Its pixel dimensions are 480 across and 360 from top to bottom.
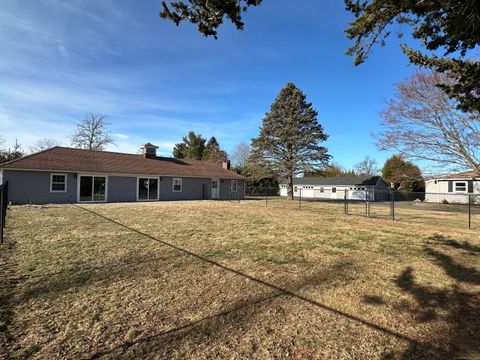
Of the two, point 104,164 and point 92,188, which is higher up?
point 104,164

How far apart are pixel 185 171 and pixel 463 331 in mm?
26081

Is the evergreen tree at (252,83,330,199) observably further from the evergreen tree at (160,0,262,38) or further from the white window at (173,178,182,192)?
the evergreen tree at (160,0,262,38)

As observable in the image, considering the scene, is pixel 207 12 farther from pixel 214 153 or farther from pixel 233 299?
pixel 214 153

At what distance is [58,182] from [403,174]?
24728 mm

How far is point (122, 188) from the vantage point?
23.3m

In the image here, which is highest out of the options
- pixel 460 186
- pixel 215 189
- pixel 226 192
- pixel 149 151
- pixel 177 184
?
pixel 149 151

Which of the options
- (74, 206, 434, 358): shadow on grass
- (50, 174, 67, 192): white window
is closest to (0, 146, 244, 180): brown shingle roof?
(50, 174, 67, 192): white window

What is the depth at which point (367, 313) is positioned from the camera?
3.98m

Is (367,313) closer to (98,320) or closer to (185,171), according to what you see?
(98,320)

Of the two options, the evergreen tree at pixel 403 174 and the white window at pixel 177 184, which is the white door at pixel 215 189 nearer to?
the white window at pixel 177 184

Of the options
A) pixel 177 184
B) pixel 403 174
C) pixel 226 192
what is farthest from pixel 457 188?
pixel 177 184

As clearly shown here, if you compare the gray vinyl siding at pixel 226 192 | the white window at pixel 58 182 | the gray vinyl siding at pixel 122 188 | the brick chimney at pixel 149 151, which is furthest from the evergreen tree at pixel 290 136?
the white window at pixel 58 182

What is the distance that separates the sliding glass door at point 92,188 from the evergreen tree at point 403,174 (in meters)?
21.9

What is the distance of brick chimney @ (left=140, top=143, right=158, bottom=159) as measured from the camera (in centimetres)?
2862
